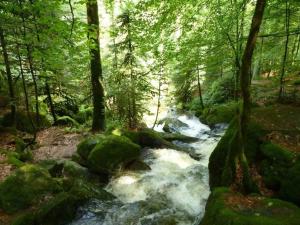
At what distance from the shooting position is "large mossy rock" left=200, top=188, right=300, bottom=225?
14.8 ft

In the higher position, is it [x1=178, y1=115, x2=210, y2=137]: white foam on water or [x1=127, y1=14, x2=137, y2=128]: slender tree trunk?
[x1=127, y1=14, x2=137, y2=128]: slender tree trunk

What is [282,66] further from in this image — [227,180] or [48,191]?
[48,191]

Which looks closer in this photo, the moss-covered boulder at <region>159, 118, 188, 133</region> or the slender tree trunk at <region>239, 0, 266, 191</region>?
the slender tree trunk at <region>239, 0, 266, 191</region>

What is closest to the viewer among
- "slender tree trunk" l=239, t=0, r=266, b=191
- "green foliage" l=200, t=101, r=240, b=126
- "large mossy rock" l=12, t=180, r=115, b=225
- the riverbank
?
the riverbank

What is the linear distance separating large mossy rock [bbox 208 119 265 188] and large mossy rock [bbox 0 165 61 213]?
13.9 feet

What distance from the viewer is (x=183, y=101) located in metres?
28.3

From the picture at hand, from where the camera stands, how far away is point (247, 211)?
4.91m

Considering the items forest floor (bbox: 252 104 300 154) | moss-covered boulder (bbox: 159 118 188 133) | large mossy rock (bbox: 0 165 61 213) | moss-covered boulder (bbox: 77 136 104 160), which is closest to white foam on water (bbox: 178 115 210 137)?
moss-covered boulder (bbox: 159 118 188 133)

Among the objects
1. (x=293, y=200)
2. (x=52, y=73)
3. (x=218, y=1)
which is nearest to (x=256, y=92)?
(x=218, y=1)

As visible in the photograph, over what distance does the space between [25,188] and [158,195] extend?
353cm

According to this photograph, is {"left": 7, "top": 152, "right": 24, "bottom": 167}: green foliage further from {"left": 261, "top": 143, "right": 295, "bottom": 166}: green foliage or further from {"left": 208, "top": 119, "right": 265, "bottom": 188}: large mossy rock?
{"left": 261, "top": 143, "right": 295, "bottom": 166}: green foliage

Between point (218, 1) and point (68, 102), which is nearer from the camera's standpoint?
point (218, 1)

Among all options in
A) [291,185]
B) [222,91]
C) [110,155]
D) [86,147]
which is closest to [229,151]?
[291,185]

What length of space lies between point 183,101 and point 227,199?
23162 mm
